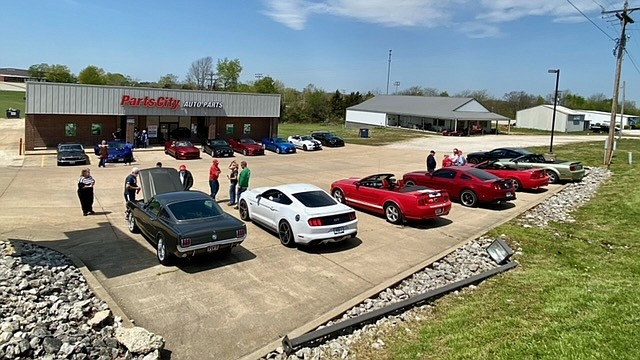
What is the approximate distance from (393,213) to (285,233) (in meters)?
4.04

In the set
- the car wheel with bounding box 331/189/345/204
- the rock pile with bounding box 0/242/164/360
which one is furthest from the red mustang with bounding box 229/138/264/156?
the rock pile with bounding box 0/242/164/360

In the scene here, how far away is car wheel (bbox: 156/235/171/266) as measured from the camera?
998 cm

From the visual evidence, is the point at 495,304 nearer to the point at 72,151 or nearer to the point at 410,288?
the point at 410,288

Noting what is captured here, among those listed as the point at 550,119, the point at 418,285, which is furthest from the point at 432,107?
the point at 418,285

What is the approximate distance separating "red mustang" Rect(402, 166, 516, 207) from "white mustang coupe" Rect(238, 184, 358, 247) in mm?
6857

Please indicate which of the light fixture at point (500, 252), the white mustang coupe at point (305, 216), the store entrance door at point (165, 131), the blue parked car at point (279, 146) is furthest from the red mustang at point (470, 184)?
the store entrance door at point (165, 131)

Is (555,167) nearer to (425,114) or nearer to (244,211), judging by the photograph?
(244,211)

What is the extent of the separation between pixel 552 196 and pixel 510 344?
49.4ft

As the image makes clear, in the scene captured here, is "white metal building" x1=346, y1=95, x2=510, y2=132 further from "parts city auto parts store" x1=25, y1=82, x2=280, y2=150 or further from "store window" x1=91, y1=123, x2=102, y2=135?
"store window" x1=91, y1=123, x2=102, y2=135

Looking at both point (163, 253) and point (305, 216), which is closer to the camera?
point (163, 253)

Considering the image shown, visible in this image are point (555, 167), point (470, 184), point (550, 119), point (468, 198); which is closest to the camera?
point (470, 184)

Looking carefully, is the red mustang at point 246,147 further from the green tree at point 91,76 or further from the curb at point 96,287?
the green tree at point 91,76

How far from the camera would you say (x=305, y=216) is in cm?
1120

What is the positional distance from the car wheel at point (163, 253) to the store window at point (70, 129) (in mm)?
31009
